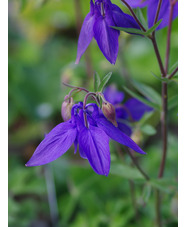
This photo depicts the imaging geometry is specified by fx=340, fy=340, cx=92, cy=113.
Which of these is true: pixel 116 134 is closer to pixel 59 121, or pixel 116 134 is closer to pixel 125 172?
pixel 125 172

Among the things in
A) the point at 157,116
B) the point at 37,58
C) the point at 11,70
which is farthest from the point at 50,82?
the point at 157,116

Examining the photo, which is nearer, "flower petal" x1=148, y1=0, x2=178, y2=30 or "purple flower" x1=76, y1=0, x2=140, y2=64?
"purple flower" x1=76, y1=0, x2=140, y2=64

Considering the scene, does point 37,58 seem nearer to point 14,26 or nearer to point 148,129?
point 14,26

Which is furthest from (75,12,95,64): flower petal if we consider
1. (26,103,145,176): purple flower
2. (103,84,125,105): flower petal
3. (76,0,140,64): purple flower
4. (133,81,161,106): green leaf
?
(103,84,125,105): flower petal

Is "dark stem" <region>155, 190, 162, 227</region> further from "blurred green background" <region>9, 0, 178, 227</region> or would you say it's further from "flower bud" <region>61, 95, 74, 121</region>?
"flower bud" <region>61, 95, 74, 121</region>

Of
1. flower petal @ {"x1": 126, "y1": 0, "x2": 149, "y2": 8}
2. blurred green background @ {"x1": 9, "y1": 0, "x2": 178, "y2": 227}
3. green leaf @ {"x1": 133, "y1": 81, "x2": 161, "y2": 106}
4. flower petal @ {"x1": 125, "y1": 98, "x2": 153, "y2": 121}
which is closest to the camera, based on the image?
flower petal @ {"x1": 126, "y1": 0, "x2": 149, "y2": 8}
